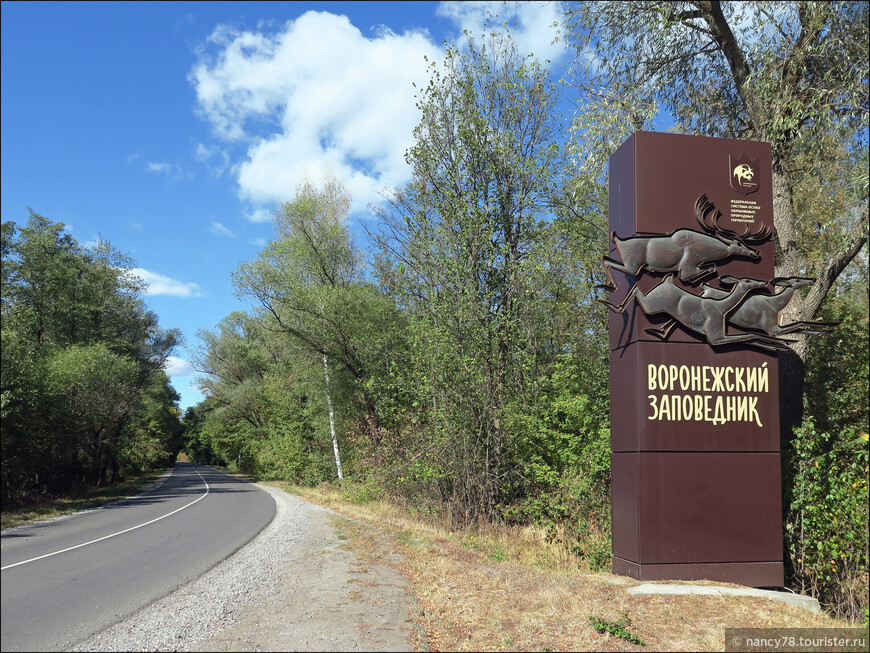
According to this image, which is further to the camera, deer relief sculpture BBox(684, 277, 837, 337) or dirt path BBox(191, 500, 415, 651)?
deer relief sculpture BBox(684, 277, 837, 337)

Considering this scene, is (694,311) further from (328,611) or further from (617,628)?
(328,611)

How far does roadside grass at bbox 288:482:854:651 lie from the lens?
17.8 feet

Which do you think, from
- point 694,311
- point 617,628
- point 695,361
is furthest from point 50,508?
point 694,311

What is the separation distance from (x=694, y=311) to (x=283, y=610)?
6554mm

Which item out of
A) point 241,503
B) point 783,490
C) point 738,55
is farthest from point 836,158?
point 241,503

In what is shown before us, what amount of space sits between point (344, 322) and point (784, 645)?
60.9 feet

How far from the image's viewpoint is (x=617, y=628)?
561 cm

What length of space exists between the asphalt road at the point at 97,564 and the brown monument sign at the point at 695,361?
6604 mm

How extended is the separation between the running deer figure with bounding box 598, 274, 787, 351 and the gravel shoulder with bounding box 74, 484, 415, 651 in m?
5.07

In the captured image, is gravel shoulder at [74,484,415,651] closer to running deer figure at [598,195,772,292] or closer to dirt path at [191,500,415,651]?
dirt path at [191,500,415,651]

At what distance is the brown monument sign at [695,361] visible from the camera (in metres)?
7.80

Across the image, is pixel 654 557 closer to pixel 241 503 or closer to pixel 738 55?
pixel 738 55

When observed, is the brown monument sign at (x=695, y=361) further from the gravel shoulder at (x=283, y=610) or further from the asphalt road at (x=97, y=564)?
the asphalt road at (x=97, y=564)

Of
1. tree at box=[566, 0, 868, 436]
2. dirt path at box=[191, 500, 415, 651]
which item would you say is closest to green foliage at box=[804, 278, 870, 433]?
tree at box=[566, 0, 868, 436]
